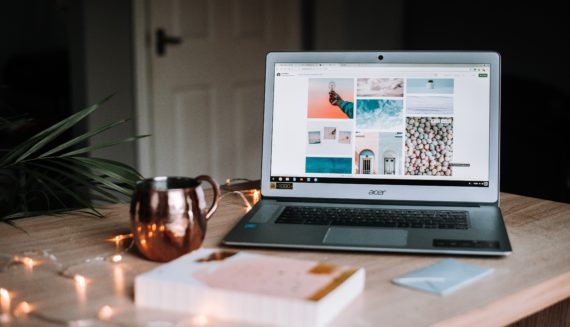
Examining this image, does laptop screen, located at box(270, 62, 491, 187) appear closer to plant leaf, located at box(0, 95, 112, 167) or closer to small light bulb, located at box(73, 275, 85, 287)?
plant leaf, located at box(0, 95, 112, 167)

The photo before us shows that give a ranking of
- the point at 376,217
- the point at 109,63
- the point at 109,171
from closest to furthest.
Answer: the point at 376,217 < the point at 109,171 < the point at 109,63

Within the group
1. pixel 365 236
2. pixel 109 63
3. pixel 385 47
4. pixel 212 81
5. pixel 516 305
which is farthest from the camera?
pixel 385 47

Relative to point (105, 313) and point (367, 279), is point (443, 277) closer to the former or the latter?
point (367, 279)

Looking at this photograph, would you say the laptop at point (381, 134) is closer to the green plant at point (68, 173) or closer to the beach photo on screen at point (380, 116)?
the beach photo on screen at point (380, 116)

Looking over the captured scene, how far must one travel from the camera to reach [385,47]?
4.48 meters

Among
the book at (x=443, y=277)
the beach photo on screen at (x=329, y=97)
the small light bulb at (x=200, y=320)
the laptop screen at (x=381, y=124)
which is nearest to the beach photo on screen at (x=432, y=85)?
the laptop screen at (x=381, y=124)

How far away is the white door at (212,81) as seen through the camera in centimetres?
348

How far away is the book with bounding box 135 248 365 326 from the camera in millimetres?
863

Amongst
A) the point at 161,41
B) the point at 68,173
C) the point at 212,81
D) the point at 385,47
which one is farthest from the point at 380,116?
the point at 385,47

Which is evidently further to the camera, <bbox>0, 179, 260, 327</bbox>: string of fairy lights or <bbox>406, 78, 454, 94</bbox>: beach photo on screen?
<bbox>406, 78, 454, 94</bbox>: beach photo on screen

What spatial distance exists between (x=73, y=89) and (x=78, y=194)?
80.5 inches

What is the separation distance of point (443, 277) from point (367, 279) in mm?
100

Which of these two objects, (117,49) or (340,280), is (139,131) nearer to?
(117,49)

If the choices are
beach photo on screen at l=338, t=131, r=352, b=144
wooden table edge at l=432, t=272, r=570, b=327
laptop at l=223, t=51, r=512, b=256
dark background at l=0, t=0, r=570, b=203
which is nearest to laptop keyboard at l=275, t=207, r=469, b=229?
laptop at l=223, t=51, r=512, b=256
